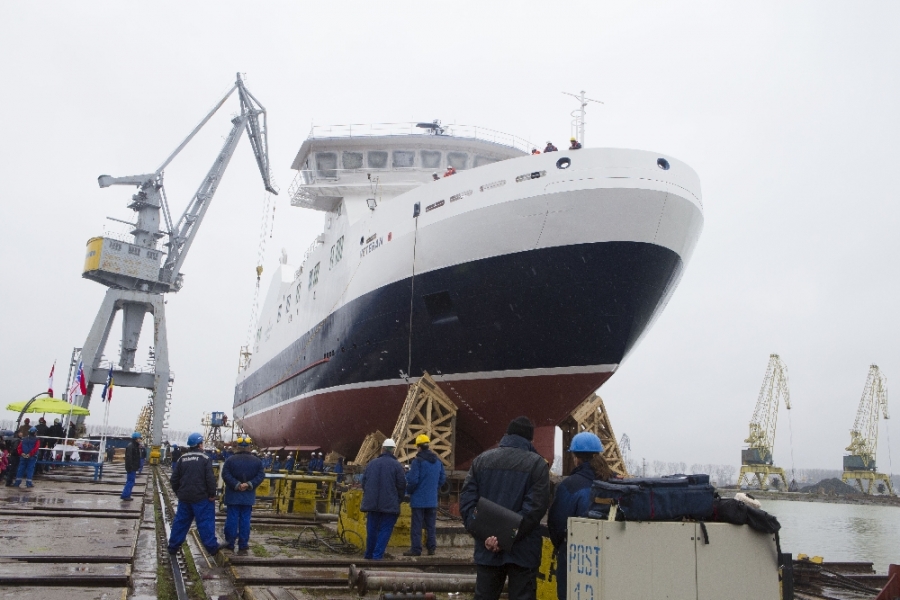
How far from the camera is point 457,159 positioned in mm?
17500

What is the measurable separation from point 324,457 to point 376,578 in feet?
46.0

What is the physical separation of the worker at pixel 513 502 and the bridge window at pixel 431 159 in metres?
13.9

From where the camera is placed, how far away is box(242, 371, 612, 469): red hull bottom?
11938 millimetres

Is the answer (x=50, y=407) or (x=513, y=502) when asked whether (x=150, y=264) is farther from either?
(x=513, y=502)

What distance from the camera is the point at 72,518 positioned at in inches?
325

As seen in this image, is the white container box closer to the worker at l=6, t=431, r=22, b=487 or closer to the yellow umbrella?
the worker at l=6, t=431, r=22, b=487

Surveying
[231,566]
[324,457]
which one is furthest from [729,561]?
[324,457]

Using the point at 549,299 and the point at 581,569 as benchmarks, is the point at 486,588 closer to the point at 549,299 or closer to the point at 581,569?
the point at 581,569

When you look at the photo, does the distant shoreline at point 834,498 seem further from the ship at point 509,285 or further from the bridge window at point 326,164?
the ship at point 509,285

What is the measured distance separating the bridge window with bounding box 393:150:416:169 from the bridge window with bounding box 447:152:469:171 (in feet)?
3.03

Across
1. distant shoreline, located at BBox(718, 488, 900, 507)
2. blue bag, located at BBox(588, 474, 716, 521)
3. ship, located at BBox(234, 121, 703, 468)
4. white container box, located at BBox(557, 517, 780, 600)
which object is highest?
ship, located at BBox(234, 121, 703, 468)

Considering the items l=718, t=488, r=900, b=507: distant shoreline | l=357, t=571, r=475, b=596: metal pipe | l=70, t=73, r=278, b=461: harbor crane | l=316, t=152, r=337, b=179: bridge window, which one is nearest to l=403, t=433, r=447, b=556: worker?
l=357, t=571, r=475, b=596: metal pipe

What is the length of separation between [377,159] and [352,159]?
76cm

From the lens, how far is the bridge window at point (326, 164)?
59.9ft
